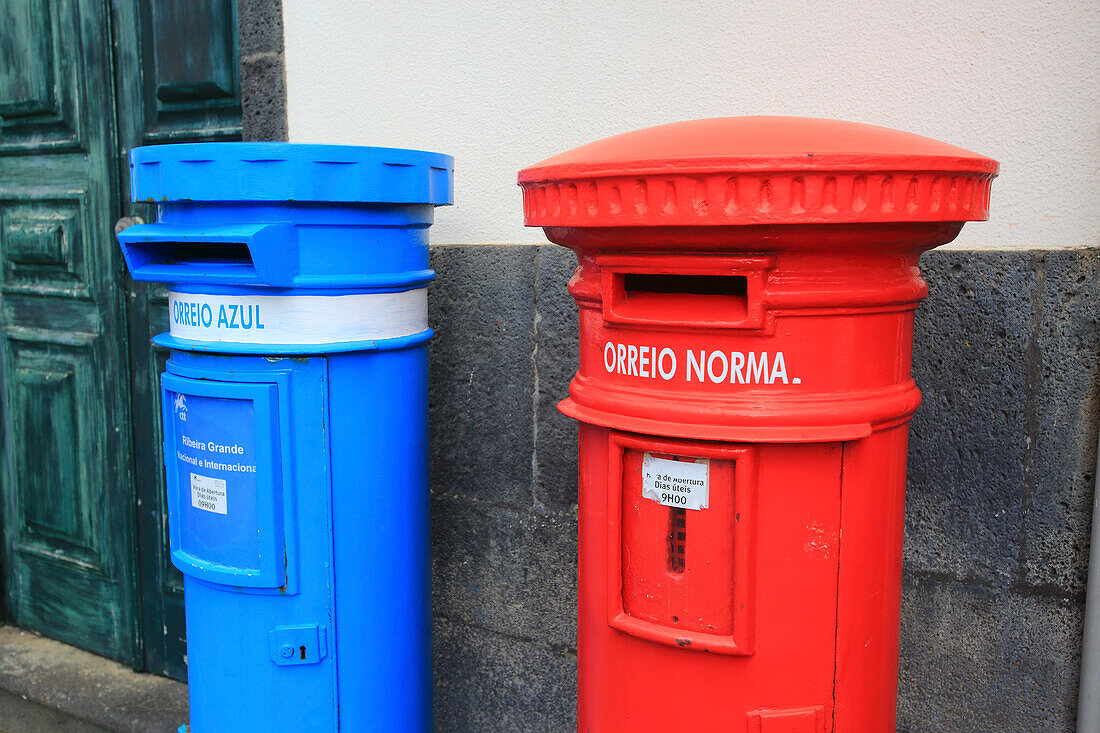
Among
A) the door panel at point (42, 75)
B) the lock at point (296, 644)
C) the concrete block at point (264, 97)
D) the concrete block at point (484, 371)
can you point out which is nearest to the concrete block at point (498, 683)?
the concrete block at point (484, 371)

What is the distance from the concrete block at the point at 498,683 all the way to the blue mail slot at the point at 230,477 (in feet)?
3.35

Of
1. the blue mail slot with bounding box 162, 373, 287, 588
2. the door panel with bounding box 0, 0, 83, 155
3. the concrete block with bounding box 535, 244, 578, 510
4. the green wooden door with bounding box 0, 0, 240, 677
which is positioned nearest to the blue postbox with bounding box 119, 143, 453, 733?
the blue mail slot with bounding box 162, 373, 287, 588

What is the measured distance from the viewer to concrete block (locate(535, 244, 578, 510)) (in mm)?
2605

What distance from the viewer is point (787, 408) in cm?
142

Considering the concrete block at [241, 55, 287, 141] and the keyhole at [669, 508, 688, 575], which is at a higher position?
the concrete block at [241, 55, 287, 141]

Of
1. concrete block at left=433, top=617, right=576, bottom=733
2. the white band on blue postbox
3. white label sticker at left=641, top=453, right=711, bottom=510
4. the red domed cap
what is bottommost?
concrete block at left=433, top=617, right=576, bottom=733

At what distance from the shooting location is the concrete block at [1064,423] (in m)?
1.98

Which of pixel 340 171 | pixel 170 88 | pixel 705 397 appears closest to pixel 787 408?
pixel 705 397

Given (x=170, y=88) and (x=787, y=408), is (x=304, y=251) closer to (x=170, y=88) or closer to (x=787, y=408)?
(x=787, y=408)

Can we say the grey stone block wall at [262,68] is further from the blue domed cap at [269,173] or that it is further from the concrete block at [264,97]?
the blue domed cap at [269,173]

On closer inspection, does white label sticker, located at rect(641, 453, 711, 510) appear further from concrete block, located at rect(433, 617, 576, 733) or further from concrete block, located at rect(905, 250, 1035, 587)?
concrete block, located at rect(433, 617, 576, 733)

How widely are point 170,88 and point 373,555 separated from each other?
2004 mm

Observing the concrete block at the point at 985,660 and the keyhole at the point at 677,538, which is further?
the concrete block at the point at 985,660

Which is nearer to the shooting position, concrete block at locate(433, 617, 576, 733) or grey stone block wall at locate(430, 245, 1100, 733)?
grey stone block wall at locate(430, 245, 1100, 733)
